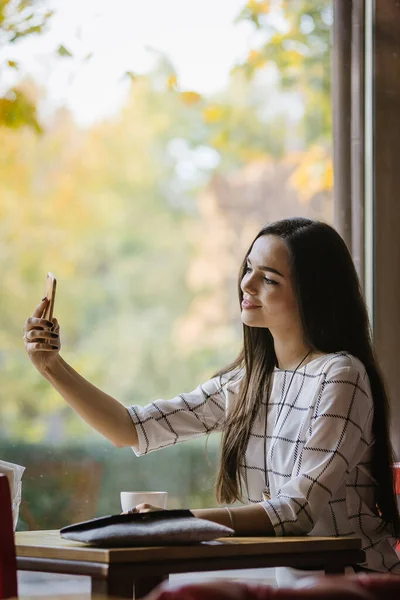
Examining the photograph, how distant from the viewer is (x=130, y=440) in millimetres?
2012

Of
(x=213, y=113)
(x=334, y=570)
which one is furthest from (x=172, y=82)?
(x=334, y=570)

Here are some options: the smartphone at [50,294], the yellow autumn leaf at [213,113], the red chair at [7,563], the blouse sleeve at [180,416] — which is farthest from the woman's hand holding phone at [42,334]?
the yellow autumn leaf at [213,113]

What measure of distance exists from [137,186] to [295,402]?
1.71m

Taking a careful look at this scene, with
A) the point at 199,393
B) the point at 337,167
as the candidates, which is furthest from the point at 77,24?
the point at 199,393

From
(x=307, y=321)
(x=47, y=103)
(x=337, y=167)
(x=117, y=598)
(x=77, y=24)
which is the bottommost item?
(x=117, y=598)

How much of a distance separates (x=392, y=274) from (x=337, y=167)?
1.24ft

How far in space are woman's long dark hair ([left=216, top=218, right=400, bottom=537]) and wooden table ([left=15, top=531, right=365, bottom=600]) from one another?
419mm

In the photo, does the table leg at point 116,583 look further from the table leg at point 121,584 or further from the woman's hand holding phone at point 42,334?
the woman's hand holding phone at point 42,334

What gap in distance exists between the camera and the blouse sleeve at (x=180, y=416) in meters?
2.02

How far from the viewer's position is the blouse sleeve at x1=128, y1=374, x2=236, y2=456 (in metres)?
2.02

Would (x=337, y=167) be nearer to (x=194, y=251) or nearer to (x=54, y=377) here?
(x=194, y=251)

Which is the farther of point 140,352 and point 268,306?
point 140,352

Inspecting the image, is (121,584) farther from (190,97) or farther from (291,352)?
(190,97)

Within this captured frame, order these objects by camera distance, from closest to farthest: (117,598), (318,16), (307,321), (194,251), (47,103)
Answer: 1. (117,598)
2. (307,321)
3. (47,103)
4. (318,16)
5. (194,251)
